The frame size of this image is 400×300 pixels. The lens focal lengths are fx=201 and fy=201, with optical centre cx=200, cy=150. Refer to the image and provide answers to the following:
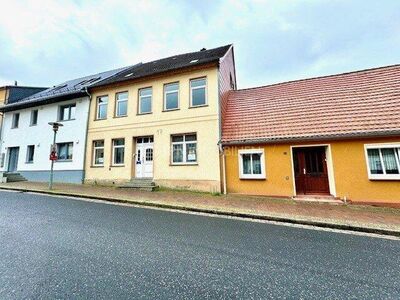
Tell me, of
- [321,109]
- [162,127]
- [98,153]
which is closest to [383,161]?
[321,109]

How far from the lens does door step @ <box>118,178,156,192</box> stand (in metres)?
11.5

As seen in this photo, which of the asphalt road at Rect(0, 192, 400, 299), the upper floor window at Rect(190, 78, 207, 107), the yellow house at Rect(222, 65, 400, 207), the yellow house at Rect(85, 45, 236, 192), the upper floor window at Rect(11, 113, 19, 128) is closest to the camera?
the asphalt road at Rect(0, 192, 400, 299)

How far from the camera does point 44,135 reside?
1575cm

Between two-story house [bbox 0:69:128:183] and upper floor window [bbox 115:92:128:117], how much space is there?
240 cm

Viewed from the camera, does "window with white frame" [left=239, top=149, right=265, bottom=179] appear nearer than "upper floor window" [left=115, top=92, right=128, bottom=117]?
Yes

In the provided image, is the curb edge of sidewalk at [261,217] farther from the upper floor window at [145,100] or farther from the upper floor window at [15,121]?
the upper floor window at [15,121]

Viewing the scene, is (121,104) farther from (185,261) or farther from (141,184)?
(185,261)

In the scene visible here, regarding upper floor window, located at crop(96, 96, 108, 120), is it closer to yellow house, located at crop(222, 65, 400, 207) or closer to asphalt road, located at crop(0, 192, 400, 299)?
yellow house, located at crop(222, 65, 400, 207)

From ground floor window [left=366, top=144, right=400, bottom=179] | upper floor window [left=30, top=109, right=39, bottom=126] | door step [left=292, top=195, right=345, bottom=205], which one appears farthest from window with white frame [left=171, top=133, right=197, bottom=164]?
upper floor window [left=30, top=109, right=39, bottom=126]

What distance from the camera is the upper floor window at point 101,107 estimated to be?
568 inches

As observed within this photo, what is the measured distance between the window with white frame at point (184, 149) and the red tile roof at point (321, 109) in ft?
6.39

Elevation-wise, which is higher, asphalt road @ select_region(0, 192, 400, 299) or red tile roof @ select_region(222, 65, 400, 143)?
red tile roof @ select_region(222, 65, 400, 143)

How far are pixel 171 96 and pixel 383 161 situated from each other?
11138 millimetres

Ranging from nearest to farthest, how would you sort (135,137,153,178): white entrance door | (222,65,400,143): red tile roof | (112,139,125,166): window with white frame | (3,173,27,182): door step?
(222,65,400,143): red tile roof → (135,137,153,178): white entrance door → (112,139,125,166): window with white frame → (3,173,27,182): door step
